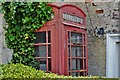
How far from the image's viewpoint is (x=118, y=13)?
2.28 meters

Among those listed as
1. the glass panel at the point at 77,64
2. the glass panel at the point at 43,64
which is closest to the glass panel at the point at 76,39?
the glass panel at the point at 77,64

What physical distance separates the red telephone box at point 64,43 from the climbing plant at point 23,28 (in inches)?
2.3

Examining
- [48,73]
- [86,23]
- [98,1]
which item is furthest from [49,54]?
[98,1]

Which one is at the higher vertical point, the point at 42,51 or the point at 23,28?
the point at 23,28

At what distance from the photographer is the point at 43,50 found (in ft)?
7.46

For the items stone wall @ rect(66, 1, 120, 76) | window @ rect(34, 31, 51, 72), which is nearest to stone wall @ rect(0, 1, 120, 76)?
stone wall @ rect(66, 1, 120, 76)

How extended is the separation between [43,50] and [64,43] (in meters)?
0.15

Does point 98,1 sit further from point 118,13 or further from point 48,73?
point 48,73

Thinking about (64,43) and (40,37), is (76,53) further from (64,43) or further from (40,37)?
(40,37)

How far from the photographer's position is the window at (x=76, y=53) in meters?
2.29

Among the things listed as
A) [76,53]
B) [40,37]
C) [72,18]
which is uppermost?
[72,18]

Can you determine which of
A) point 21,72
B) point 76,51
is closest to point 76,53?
point 76,51

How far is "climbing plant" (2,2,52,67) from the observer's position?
229 centimetres

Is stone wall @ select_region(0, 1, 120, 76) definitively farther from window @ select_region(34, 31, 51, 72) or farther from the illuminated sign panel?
window @ select_region(34, 31, 51, 72)
